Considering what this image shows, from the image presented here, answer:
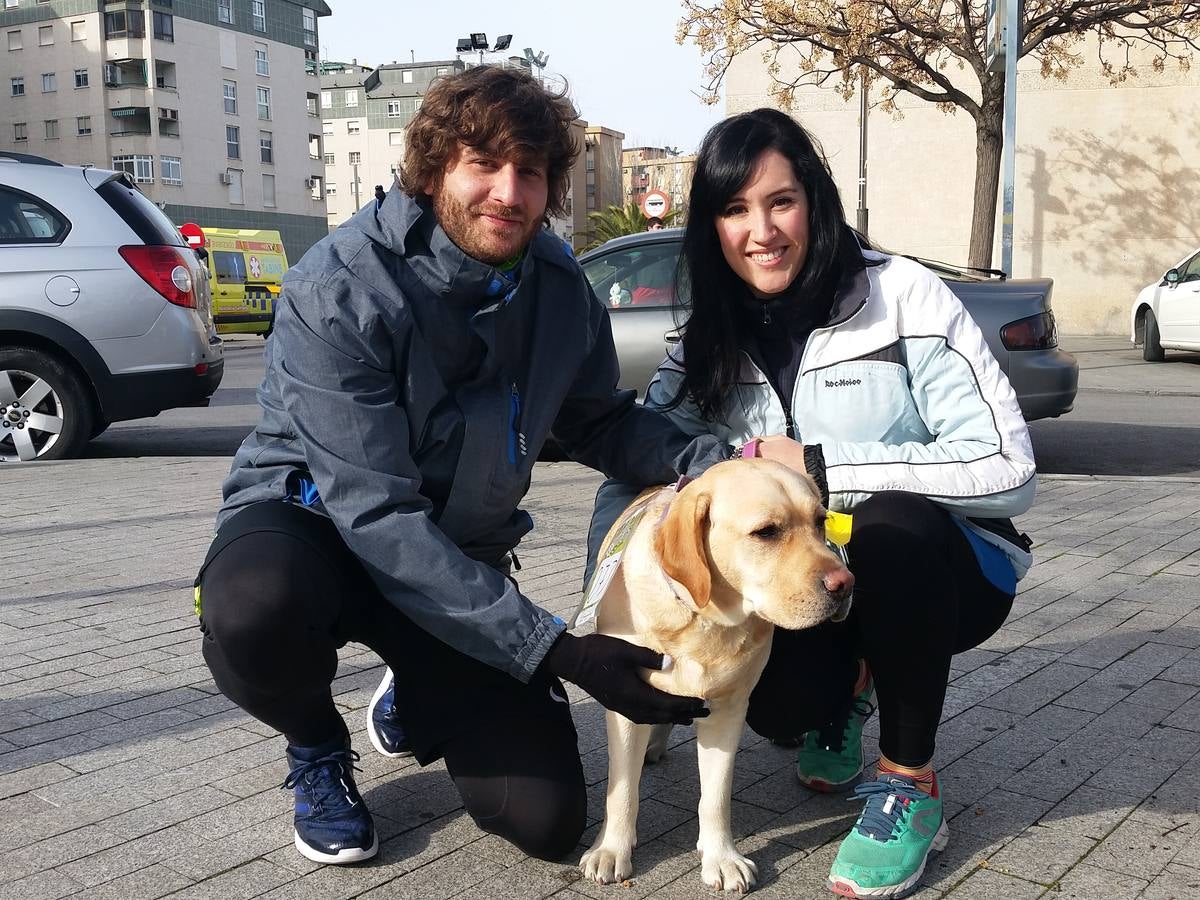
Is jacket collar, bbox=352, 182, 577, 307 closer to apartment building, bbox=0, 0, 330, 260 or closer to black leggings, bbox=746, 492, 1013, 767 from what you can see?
black leggings, bbox=746, 492, 1013, 767

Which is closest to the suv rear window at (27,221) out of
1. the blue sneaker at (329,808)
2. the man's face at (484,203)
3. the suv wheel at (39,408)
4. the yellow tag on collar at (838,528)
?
the suv wheel at (39,408)

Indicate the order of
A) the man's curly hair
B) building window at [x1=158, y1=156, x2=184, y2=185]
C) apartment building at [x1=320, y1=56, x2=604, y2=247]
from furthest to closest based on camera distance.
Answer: apartment building at [x1=320, y1=56, x2=604, y2=247] < building window at [x1=158, y1=156, x2=184, y2=185] < the man's curly hair

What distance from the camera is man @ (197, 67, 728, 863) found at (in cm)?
254

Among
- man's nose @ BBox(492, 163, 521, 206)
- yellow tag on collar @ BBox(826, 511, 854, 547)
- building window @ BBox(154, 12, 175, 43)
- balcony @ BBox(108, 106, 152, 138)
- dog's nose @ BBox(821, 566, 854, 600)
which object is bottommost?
dog's nose @ BBox(821, 566, 854, 600)

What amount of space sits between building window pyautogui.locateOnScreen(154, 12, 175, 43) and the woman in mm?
65898

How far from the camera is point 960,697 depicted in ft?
12.2

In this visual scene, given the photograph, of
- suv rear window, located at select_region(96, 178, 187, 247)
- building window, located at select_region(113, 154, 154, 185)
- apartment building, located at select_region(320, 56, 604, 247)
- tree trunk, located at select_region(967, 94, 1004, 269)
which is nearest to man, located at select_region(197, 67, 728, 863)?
suv rear window, located at select_region(96, 178, 187, 247)

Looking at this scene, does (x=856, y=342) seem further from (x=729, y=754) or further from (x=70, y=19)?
(x=70, y=19)

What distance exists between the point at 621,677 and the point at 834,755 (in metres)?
0.90

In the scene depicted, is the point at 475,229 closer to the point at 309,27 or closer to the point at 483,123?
the point at 483,123

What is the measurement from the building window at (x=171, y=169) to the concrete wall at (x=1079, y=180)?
45.7m

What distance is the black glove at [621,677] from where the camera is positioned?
241cm

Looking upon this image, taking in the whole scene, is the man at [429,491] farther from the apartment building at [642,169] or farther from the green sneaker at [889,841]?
the apartment building at [642,169]

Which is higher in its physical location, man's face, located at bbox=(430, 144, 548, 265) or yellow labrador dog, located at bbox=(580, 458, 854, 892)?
man's face, located at bbox=(430, 144, 548, 265)
